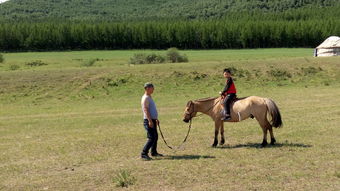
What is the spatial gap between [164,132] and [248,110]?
4.93m

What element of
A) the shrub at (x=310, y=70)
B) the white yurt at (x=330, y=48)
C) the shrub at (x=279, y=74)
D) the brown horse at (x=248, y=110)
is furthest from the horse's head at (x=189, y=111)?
the white yurt at (x=330, y=48)

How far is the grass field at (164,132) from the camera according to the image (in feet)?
33.7

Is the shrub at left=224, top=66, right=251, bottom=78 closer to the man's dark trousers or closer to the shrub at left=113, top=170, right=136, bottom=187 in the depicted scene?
the man's dark trousers

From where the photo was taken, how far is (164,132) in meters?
17.6

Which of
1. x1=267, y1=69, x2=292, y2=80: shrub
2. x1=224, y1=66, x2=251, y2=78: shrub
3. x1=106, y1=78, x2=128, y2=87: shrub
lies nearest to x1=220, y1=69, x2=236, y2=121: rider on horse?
x1=106, y1=78, x2=128, y2=87: shrub

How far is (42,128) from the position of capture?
2103 centimetres

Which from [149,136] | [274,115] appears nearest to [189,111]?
[149,136]

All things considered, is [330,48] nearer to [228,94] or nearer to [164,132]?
[164,132]

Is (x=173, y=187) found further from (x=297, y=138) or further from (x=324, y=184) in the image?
(x=297, y=138)

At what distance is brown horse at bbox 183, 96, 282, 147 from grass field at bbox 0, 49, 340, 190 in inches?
29.6

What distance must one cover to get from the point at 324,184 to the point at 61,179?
244 inches

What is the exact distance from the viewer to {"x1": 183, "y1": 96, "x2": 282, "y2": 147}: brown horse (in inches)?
527

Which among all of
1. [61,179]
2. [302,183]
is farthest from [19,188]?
[302,183]

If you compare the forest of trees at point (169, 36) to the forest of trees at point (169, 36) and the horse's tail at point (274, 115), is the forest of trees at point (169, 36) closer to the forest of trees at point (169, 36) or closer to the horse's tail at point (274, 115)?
the forest of trees at point (169, 36)
